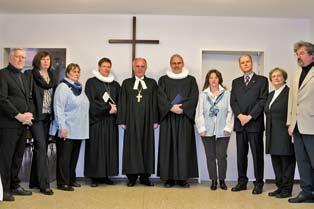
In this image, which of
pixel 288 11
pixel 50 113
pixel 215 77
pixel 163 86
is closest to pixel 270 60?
pixel 288 11

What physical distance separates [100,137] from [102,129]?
100mm

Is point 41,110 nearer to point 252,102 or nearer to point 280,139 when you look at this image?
point 252,102

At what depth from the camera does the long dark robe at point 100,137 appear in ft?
15.8

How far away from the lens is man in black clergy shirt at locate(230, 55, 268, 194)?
441 cm

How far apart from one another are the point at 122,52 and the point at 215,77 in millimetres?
1419

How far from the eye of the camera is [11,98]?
12.7 ft

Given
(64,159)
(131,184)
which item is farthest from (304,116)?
(64,159)

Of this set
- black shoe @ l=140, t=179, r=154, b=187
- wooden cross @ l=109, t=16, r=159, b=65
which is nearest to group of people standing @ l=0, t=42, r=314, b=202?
black shoe @ l=140, t=179, r=154, b=187

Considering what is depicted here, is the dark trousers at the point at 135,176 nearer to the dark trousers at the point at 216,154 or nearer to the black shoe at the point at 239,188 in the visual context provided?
the dark trousers at the point at 216,154

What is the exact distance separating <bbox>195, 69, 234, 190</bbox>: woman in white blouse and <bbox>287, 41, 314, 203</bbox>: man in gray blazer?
0.82m

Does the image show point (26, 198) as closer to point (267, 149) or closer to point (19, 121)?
point (19, 121)

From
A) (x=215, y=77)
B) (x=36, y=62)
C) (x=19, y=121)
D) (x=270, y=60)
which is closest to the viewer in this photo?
(x=19, y=121)

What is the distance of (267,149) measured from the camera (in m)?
4.30

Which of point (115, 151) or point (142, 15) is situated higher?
point (142, 15)
